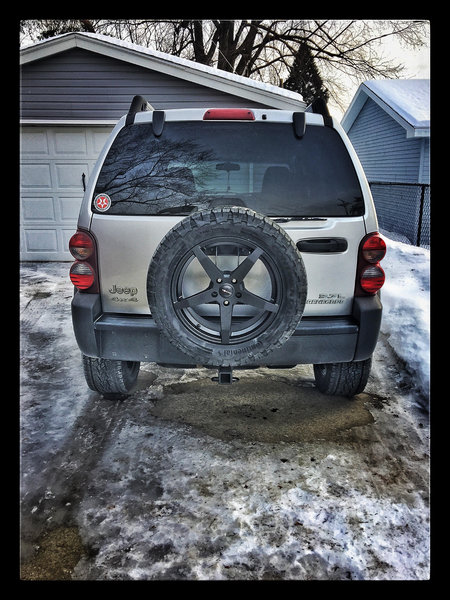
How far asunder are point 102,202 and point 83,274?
461mm

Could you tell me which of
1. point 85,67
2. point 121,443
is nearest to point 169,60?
point 85,67

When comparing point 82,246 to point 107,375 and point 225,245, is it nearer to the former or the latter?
point 225,245

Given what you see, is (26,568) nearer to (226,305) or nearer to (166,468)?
(166,468)

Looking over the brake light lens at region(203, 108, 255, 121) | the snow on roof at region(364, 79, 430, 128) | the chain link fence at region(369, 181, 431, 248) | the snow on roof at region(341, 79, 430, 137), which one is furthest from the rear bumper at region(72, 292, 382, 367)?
the snow on roof at region(364, 79, 430, 128)

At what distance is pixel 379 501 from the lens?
2.43m

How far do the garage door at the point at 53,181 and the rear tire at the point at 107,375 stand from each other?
6296 mm

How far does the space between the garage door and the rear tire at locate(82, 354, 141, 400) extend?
6296 millimetres

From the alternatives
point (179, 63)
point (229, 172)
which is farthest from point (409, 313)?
point (179, 63)

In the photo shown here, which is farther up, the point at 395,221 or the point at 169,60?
the point at 169,60

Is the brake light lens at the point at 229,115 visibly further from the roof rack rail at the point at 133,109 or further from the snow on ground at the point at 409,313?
the snow on ground at the point at 409,313

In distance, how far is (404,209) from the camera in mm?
13383

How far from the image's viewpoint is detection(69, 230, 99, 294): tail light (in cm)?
275

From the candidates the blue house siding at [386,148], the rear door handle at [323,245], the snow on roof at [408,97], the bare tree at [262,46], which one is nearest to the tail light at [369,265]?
the rear door handle at [323,245]

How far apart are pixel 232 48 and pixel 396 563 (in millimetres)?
9962
